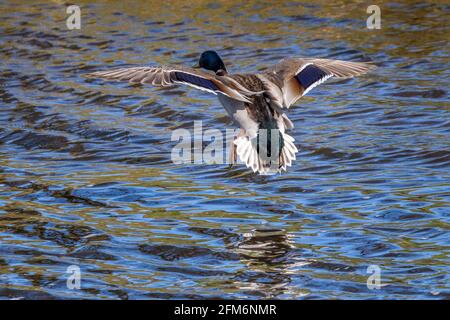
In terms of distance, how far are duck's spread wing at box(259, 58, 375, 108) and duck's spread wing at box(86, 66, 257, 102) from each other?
0.42 meters

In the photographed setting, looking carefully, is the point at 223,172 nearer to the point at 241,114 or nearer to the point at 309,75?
the point at 241,114

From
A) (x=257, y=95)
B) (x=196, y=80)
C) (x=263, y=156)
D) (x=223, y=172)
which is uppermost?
(x=196, y=80)

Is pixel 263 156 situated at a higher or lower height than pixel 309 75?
lower

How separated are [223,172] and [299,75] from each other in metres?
1.06

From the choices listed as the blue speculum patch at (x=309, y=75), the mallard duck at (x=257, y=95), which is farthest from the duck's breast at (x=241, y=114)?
the blue speculum patch at (x=309, y=75)

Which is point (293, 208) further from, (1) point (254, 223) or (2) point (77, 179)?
(2) point (77, 179)

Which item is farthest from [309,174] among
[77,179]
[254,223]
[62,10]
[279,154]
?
[62,10]

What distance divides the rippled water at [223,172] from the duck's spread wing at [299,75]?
71 cm

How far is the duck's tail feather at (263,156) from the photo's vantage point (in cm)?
798

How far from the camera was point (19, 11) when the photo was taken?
15.9m

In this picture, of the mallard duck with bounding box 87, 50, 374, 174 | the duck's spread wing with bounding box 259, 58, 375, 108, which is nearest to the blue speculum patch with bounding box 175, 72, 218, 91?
the mallard duck with bounding box 87, 50, 374, 174

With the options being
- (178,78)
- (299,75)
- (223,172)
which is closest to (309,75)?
(299,75)

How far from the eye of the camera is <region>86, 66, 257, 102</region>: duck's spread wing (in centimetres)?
759

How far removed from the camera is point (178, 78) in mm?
7738
